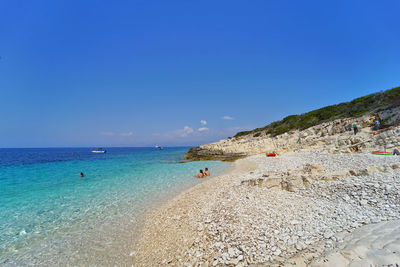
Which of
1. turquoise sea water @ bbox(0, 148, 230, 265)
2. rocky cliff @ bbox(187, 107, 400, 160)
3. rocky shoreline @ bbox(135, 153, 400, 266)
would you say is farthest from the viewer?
rocky cliff @ bbox(187, 107, 400, 160)

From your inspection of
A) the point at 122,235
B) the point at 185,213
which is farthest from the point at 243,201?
the point at 122,235

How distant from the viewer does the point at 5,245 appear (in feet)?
23.1

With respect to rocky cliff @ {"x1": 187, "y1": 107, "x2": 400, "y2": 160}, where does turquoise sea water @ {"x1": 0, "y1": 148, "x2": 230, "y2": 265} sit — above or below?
below

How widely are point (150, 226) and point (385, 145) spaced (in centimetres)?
2247

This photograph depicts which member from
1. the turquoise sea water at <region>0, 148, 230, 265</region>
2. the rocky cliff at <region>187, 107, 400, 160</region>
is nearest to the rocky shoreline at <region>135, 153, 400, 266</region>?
the turquoise sea water at <region>0, 148, 230, 265</region>

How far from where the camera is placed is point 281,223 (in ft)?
18.6

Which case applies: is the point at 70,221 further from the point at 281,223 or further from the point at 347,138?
the point at 347,138

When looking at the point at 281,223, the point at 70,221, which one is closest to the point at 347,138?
the point at 281,223

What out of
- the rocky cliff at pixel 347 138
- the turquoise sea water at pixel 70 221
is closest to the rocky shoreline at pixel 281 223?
the turquoise sea water at pixel 70 221

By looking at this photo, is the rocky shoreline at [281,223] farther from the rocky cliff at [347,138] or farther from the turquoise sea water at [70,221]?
the rocky cliff at [347,138]

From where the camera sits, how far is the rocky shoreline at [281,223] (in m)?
4.40

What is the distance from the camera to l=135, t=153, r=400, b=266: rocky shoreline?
440cm

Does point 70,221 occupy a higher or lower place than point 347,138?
lower

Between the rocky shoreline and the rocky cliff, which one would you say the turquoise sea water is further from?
the rocky cliff
